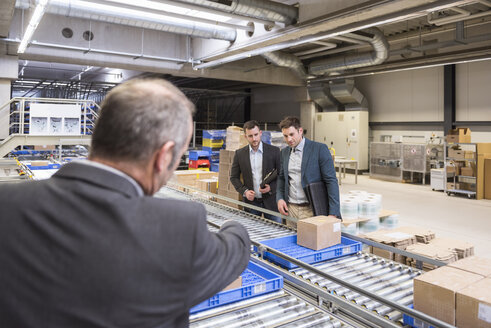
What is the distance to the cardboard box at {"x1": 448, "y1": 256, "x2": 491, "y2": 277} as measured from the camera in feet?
6.27

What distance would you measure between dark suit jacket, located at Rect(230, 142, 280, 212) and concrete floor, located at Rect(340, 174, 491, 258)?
327 centimetres

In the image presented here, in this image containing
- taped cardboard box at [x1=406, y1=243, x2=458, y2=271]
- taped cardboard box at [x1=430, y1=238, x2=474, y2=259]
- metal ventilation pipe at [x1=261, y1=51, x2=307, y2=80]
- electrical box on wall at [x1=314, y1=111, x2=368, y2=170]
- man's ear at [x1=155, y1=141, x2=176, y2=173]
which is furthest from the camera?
electrical box on wall at [x1=314, y1=111, x2=368, y2=170]

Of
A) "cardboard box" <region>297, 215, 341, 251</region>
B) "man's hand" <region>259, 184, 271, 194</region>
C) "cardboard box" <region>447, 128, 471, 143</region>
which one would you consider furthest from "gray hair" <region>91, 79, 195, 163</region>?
"cardboard box" <region>447, 128, 471, 143</region>

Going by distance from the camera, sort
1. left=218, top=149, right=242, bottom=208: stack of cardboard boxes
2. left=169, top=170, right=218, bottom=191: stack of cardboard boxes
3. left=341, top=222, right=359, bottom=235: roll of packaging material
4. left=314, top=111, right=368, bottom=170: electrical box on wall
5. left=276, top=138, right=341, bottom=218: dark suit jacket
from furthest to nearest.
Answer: left=314, top=111, right=368, bottom=170: electrical box on wall < left=169, top=170, right=218, bottom=191: stack of cardboard boxes < left=218, top=149, right=242, bottom=208: stack of cardboard boxes < left=341, top=222, right=359, bottom=235: roll of packaging material < left=276, top=138, right=341, bottom=218: dark suit jacket

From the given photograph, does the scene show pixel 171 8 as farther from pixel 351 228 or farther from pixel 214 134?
pixel 351 228

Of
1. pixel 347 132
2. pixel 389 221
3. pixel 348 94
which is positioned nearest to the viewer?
pixel 389 221

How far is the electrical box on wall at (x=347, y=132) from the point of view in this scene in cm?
1316

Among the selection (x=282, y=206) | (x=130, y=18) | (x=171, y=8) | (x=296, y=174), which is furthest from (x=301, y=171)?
(x=171, y=8)

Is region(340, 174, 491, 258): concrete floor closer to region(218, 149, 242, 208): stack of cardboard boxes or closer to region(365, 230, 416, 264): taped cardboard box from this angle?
region(365, 230, 416, 264): taped cardboard box

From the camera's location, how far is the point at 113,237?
754 mm

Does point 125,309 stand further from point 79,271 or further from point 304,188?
point 304,188

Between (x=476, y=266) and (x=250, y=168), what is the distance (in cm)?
271

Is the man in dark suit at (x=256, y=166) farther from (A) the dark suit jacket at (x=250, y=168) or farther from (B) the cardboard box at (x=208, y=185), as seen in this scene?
(B) the cardboard box at (x=208, y=185)

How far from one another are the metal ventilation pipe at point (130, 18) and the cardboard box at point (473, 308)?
648cm
